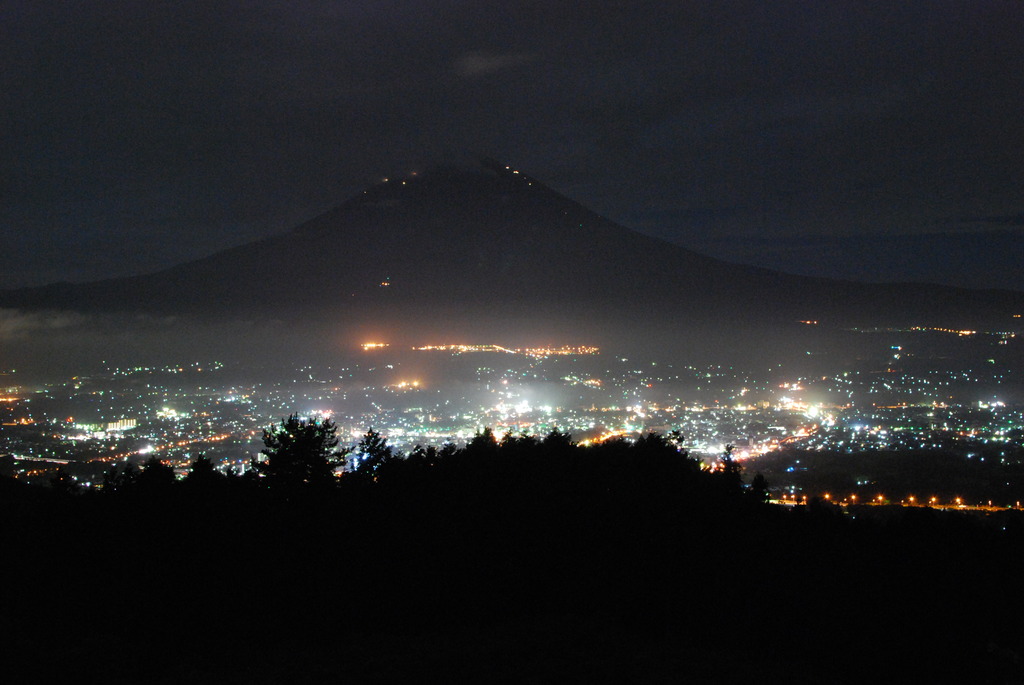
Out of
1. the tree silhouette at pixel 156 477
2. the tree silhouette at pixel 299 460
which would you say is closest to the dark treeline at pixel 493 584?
the tree silhouette at pixel 156 477

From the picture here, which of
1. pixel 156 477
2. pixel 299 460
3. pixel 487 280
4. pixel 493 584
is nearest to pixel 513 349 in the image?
pixel 487 280

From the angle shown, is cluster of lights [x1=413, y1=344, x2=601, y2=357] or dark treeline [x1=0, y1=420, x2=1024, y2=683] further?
cluster of lights [x1=413, y1=344, x2=601, y2=357]

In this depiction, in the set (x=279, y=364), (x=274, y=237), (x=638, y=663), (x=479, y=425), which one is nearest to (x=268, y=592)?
(x=638, y=663)

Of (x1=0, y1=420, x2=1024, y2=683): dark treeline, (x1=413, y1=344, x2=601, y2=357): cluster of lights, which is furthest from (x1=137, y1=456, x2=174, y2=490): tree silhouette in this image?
(x1=413, y1=344, x2=601, y2=357): cluster of lights

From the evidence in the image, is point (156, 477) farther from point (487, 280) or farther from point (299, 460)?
point (487, 280)

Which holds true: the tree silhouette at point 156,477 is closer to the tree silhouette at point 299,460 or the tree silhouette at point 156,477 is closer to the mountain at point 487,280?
the tree silhouette at point 299,460

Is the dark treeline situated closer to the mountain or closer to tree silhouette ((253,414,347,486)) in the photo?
tree silhouette ((253,414,347,486))
